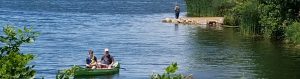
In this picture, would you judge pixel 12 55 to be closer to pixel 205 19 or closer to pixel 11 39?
pixel 11 39

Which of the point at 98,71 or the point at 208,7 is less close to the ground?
the point at 208,7

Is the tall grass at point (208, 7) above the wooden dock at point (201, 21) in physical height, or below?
above

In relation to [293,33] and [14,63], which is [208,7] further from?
[14,63]

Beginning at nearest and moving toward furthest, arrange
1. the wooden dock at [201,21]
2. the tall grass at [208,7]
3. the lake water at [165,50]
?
the lake water at [165,50], the wooden dock at [201,21], the tall grass at [208,7]

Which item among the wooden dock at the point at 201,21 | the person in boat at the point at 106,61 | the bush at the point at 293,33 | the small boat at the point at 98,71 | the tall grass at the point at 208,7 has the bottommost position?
the small boat at the point at 98,71

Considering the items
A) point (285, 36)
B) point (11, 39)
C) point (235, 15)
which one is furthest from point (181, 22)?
point (11, 39)

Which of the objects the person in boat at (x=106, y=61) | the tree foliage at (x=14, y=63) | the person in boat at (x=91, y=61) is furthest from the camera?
the person in boat at (x=106, y=61)

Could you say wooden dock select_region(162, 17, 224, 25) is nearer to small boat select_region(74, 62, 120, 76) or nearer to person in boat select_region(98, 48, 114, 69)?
person in boat select_region(98, 48, 114, 69)

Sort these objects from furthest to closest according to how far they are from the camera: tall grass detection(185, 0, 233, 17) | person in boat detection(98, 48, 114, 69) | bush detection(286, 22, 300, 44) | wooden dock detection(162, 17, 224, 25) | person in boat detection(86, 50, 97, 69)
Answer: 1. tall grass detection(185, 0, 233, 17)
2. wooden dock detection(162, 17, 224, 25)
3. bush detection(286, 22, 300, 44)
4. person in boat detection(98, 48, 114, 69)
5. person in boat detection(86, 50, 97, 69)

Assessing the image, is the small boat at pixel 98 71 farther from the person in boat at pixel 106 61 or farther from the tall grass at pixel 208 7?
the tall grass at pixel 208 7

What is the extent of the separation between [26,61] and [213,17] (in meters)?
57.2

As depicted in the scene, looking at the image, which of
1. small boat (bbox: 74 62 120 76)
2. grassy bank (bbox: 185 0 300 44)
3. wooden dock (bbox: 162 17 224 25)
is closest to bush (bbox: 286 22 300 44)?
grassy bank (bbox: 185 0 300 44)

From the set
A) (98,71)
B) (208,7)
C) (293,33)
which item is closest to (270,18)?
(293,33)

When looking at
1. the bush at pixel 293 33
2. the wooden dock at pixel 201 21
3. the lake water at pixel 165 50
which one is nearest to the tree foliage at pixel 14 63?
the lake water at pixel 165 50
